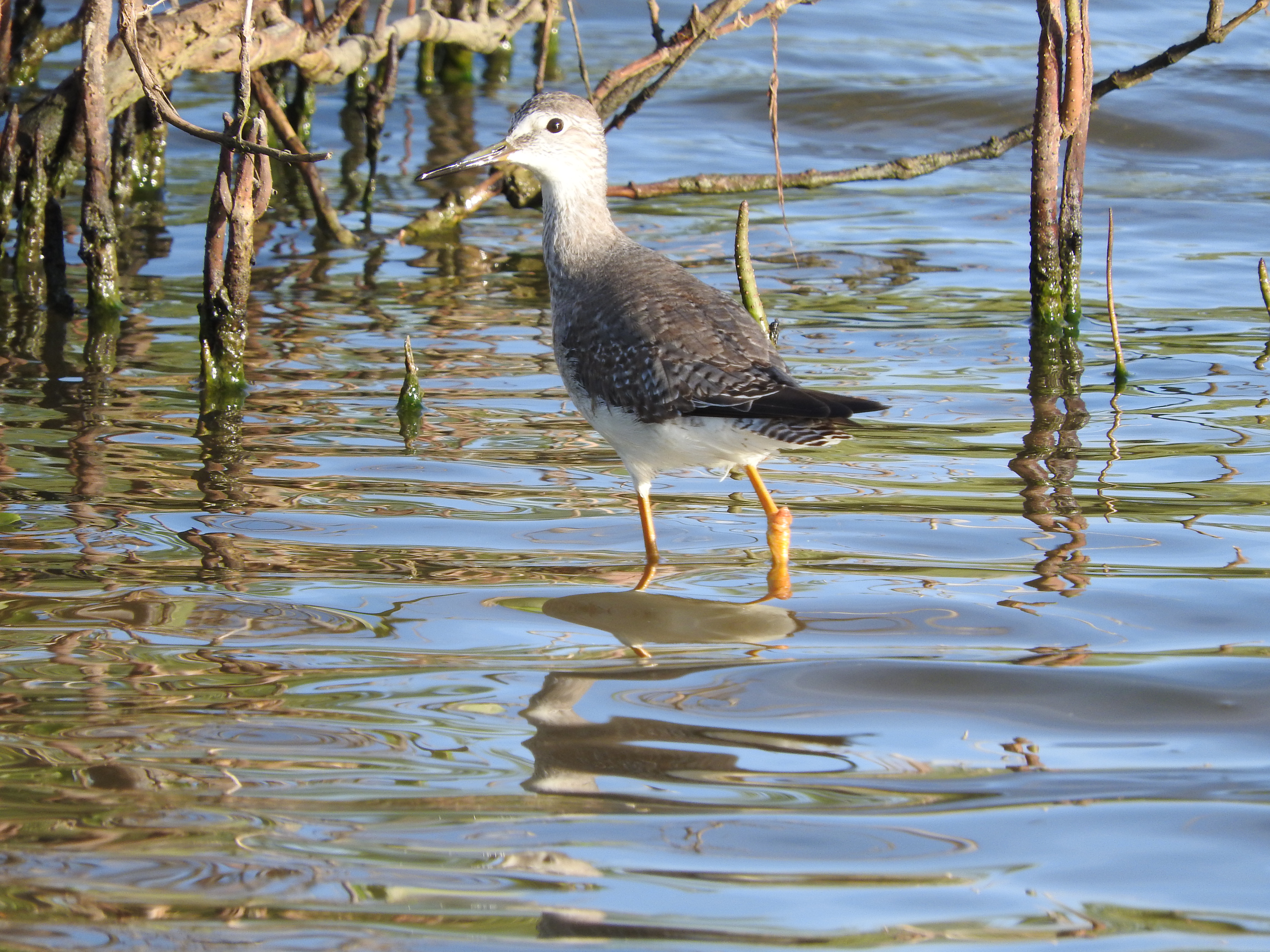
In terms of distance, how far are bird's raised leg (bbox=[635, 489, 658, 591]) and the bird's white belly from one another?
5cm

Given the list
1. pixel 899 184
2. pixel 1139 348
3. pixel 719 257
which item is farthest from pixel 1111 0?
pixel 1139 348

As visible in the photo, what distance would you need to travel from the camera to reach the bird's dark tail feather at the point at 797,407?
4527mm

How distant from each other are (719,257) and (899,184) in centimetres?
261

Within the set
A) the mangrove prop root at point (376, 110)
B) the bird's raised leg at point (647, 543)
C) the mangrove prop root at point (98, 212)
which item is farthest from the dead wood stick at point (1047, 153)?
the mangrove prop root at point (376, 110)

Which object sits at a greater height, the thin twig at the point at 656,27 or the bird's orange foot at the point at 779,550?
the thin twig at the point at 656,27

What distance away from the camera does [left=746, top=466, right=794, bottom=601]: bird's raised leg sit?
500 centimetres

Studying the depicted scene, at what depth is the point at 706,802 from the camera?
354 cm

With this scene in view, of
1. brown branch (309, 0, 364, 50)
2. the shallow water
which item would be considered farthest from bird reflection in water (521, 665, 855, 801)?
brown branch (309, 0, 364, 50)

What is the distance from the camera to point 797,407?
466cm

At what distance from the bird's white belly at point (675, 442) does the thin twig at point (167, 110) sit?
147 cm

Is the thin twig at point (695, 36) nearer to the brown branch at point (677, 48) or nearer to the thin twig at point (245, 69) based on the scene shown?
the brown branch at point (677, 48)

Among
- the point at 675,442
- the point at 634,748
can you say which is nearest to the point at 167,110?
the point at 675,442

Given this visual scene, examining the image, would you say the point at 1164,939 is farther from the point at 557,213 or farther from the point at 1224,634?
the point at 557,213

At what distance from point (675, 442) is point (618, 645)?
0.89 m
